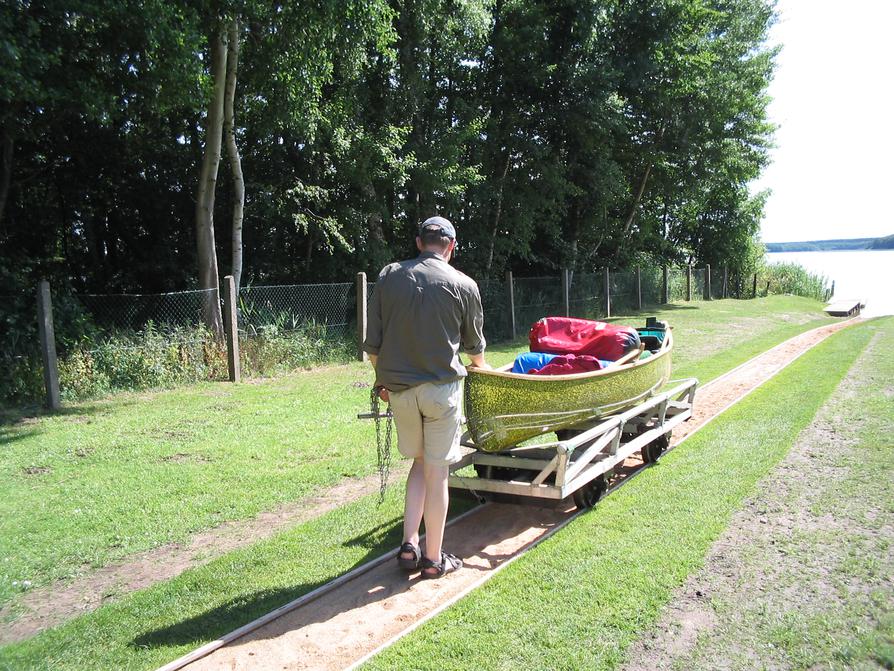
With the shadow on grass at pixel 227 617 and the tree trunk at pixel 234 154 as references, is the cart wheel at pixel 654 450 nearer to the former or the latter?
the shadow on grass at pixel 227 617

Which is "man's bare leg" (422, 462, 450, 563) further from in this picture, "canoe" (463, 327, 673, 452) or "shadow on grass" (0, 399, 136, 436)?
"shadow on grass" (0, 399, 136, 436)

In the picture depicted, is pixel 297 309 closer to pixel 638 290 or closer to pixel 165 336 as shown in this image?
pixel 165 336

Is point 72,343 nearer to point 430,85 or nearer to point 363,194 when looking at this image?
point 363,194

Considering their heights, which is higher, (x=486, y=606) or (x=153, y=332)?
(x=153, y=332)

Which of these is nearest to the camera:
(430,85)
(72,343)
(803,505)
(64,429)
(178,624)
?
(178,624)

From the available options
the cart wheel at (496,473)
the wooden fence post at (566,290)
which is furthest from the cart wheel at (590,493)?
the wooden fence post at (566,290)

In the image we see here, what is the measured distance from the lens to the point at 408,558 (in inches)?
169

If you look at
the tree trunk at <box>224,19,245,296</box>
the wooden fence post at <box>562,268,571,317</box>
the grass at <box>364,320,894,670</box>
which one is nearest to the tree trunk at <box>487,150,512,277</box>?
the wooden fence post at <box>562,268,571,317</box>

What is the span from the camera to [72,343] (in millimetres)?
10117

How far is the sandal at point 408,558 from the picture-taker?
170 inches

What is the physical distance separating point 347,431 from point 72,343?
4.87m

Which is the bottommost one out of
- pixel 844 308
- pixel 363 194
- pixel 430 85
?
pixel 844 308

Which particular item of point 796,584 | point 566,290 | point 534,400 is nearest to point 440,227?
point 534,400

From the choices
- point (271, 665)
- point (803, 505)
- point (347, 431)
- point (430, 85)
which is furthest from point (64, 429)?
point (430, 85)
